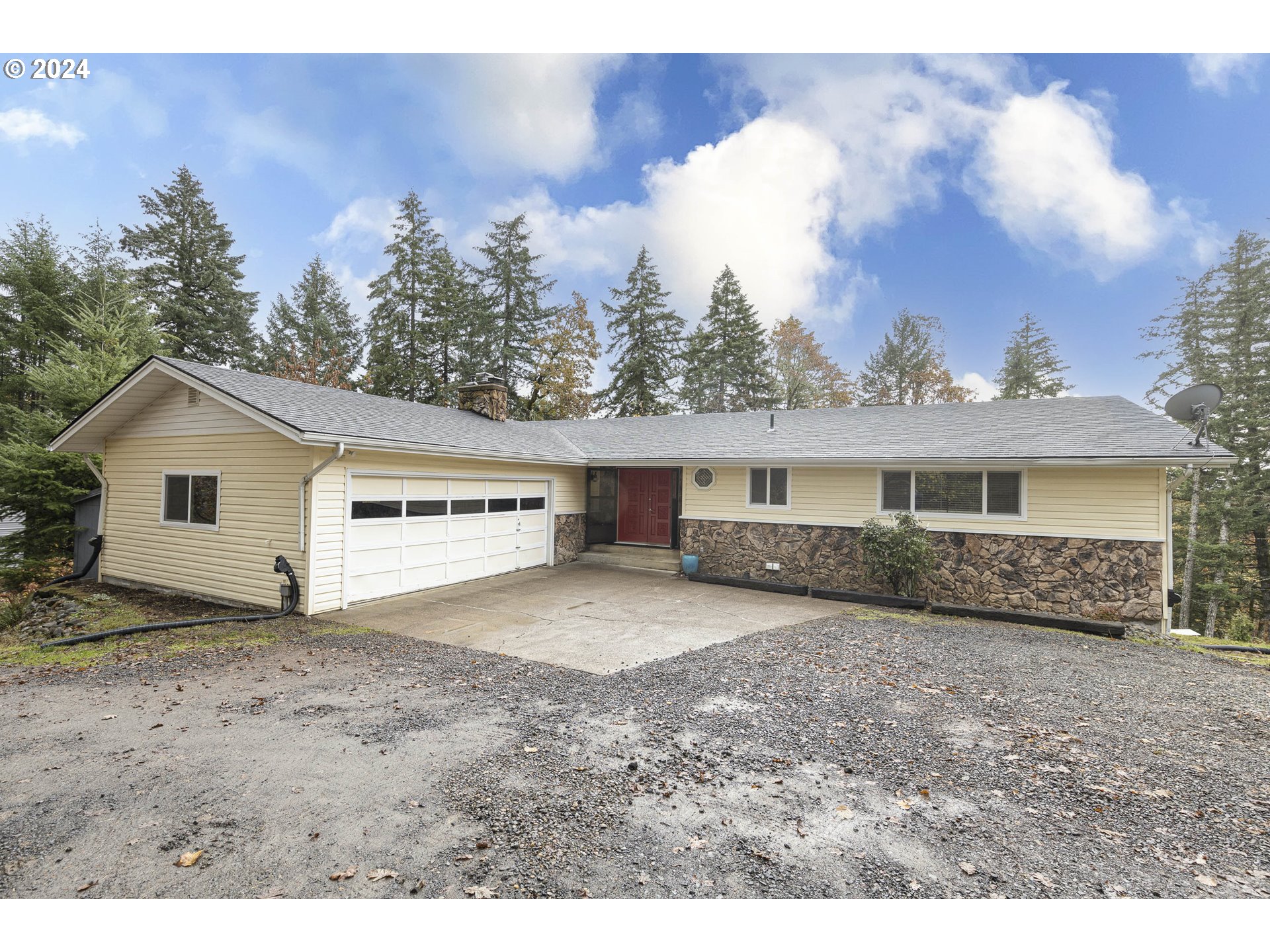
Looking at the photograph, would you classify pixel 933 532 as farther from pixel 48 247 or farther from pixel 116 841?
pixel 48 247

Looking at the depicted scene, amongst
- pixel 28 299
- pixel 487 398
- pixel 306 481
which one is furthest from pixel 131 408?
pixel 28 299

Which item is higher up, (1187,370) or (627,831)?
(1187,370)

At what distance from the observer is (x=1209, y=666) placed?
20.6 feet

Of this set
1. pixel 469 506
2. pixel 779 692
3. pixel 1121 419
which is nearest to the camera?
pixel 779 692

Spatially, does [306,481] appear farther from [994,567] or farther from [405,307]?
[405,307]

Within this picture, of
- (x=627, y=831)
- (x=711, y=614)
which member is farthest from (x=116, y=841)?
(x=711, y=614)

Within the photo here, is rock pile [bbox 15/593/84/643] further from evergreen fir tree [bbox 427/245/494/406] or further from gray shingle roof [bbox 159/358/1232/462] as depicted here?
evergreen fir tree [bbox 427/245/494/406]

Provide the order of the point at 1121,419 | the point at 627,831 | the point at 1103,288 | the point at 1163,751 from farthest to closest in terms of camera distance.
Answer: the point at 1103,288 < the point at 1121,419 < the point at 1163,751 < the point at 627,831

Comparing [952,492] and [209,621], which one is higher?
[952,492]

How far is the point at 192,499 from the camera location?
29.2 ft

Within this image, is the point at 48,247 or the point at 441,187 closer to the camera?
the point at 48,247

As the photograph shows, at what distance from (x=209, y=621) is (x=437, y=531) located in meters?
3.42

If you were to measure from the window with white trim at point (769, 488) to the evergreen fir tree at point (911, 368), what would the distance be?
1959cm

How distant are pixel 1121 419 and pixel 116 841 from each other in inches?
537
